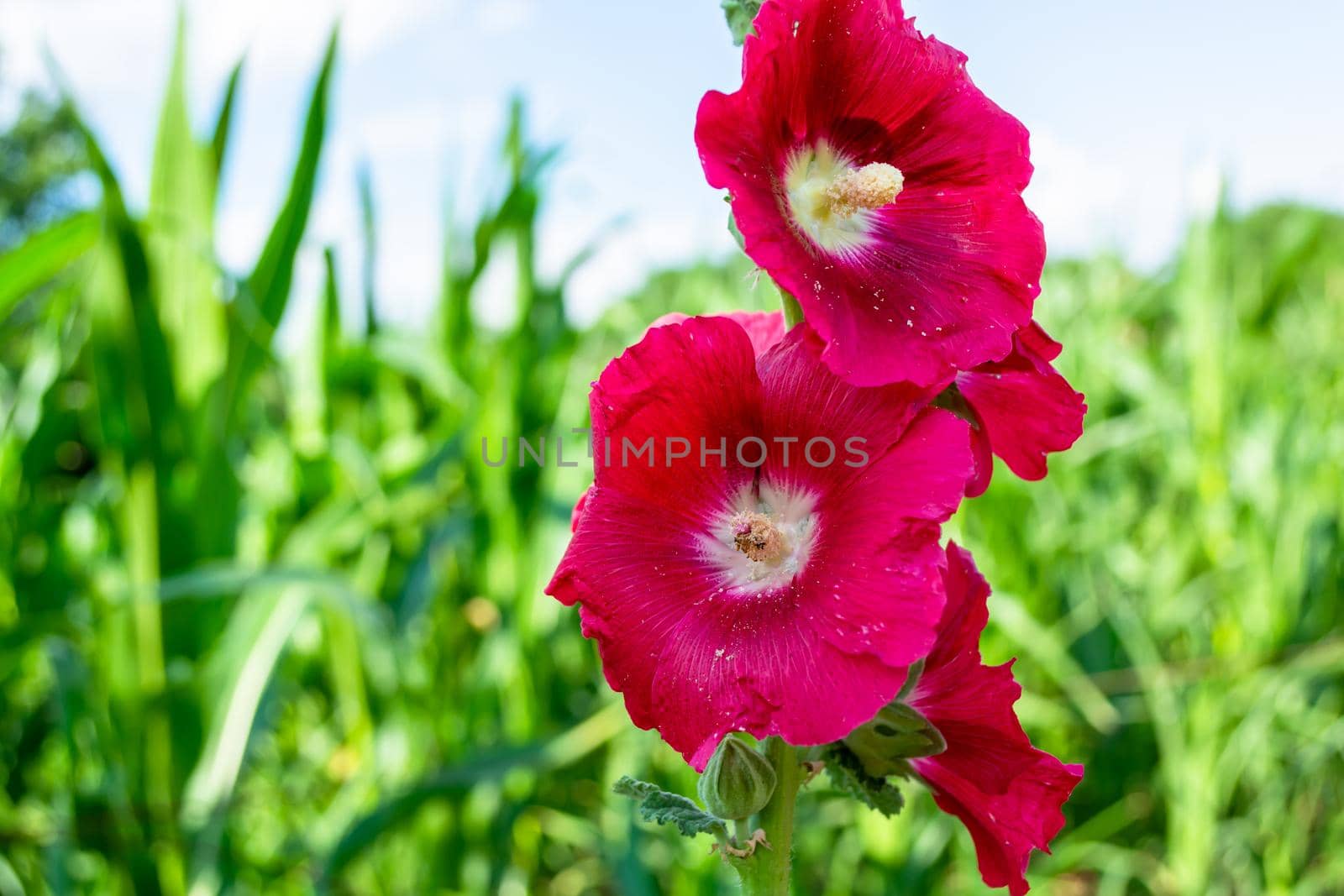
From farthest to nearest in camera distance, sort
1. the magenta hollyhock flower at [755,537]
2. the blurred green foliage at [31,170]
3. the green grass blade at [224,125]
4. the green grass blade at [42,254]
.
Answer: the blurred green foliage at [31,170]
the green grass blade at [224,125]
the green grass blade at [42,254]
the magenta hollyhock flower at [755,537]

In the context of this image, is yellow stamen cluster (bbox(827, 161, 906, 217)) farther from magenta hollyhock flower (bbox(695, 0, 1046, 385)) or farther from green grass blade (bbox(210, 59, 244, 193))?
green grass blade (bbox(210, 59, 244, 193))

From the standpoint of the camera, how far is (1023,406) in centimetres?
37

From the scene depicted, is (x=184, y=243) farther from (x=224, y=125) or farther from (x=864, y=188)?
(x=864, y=188)

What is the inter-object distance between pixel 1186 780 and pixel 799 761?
116 centimetres

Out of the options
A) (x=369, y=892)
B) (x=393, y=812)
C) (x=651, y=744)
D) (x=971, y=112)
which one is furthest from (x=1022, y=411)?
(x=369, y=892)

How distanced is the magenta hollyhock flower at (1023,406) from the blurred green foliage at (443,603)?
2.00 feet

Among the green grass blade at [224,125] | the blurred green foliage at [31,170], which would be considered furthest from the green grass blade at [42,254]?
the blurred green foliage at [31,170]

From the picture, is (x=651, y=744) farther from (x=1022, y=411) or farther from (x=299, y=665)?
(x=1022, y=411)

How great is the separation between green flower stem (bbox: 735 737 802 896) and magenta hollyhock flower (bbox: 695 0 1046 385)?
124 millimetres

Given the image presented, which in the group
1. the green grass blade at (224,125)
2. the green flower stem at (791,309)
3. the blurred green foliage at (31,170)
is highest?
the blurred green foliage at (31,170)

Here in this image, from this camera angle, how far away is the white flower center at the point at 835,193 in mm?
349

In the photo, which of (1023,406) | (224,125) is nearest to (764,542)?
(1023,406)

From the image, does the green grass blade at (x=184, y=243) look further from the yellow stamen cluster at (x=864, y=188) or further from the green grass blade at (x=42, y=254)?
the yellow stamen cluster at (x=864, y=188)

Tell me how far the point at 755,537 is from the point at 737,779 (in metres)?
0.07
